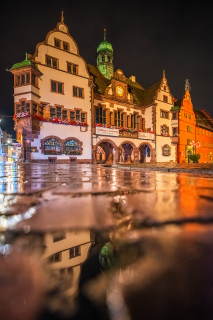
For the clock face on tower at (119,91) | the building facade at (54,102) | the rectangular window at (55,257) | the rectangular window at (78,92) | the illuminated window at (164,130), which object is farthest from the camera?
the illuminated window at (164,130)

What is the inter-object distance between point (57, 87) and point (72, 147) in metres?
6.06

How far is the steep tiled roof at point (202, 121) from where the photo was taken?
30.8 metres

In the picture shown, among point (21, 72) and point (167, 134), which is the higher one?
point (21, 72)

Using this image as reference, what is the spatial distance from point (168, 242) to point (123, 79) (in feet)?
75.4

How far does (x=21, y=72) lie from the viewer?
555 inches

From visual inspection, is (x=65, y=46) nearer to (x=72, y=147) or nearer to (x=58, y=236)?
(x=72, y=147)

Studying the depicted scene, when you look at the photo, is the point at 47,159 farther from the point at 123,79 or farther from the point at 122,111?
the point at 123,79

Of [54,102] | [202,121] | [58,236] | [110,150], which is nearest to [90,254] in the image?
[58,236]

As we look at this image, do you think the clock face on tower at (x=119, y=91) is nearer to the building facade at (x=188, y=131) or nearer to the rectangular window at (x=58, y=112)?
the rectangular window at (x=58, y=112)

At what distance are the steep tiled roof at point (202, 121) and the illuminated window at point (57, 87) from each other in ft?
81.6

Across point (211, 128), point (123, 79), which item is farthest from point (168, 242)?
point (211, 128)

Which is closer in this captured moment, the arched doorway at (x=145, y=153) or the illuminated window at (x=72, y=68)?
the illuminated window at (x=72, y=68)

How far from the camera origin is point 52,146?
15367 mm

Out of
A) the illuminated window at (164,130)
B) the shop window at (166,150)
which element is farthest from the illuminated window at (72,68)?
the shop window at (166,150)
